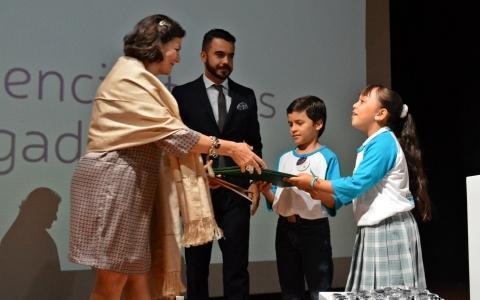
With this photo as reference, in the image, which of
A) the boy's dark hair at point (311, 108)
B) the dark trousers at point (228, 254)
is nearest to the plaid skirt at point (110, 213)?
the dark trousers at point (228, 254)

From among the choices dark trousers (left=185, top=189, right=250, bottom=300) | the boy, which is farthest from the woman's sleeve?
the boy

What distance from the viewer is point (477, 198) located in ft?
6.19

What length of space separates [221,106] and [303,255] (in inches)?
34.4

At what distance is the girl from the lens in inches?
94.0

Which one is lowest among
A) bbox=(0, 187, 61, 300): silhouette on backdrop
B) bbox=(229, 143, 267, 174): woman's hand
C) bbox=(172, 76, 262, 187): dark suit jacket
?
bbox=(0, 187, 61, 300): silhouette on backdrop

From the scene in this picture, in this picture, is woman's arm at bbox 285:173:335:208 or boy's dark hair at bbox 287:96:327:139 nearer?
woman's arm at bbox 285:173:335:208

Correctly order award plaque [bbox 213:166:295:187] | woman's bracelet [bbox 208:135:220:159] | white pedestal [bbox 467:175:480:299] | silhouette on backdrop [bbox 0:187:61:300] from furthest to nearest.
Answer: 1. silhouette on backdrop [bbox 0:187:61:300]
2. award plaque [bbox 213:166:295:187]
3. woman's bracelet [bbox 208:135:220:159]
4. white pedestal [bbox 467:175:480:299]

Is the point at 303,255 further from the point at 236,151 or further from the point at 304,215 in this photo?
the point at 236,151

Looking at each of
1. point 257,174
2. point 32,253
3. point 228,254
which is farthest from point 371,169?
point 32,253

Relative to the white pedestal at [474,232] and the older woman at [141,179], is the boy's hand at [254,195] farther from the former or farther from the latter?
the white pedestal at [474,232]

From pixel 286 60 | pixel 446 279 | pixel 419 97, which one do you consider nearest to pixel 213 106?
pixel 286 60

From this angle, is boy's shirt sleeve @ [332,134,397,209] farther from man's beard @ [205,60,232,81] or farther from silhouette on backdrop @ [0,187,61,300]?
silhouette on backdrop @ [0,187,61,300]

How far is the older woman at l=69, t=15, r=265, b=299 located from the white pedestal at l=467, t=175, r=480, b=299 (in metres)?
0.94

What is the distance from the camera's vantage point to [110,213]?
2.34 m
